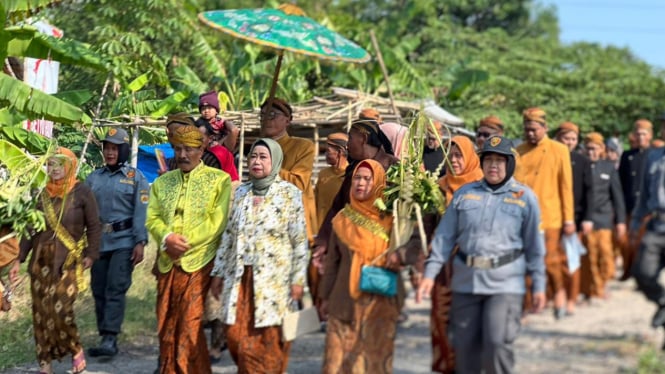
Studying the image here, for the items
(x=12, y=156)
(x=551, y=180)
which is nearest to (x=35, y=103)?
(x=12, y=156)

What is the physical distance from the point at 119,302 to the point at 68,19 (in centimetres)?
591

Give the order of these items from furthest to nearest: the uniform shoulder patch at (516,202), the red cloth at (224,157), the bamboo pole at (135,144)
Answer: the bamboo pole at (135,144), the red cloth at (224,157), the uniform shoulder patch at (516,202)

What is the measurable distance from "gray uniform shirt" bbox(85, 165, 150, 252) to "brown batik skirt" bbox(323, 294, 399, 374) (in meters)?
2.49

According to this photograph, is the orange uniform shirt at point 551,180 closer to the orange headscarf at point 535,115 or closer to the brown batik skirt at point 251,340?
the orange headscarf at point 535,115

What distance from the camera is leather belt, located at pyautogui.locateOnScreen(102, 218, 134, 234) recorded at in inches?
326

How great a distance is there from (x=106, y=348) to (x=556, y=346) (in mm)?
3592

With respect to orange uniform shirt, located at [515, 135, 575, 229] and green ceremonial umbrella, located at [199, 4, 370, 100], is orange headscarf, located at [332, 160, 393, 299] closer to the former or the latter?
green ceremonial umbrella, located at [199, 4, 370, 100]

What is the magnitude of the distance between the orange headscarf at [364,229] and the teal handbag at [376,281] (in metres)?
0.05

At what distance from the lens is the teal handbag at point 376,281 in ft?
20.9

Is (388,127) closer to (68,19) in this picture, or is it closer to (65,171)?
(65,171)

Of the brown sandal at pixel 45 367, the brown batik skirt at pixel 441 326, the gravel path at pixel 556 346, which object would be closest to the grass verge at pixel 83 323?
the gravel path at pixel 556 346

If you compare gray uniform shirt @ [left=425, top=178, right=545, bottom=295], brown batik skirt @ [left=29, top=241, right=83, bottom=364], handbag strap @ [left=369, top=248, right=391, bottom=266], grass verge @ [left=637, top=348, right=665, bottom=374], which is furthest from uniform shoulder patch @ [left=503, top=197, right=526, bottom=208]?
brown batik skirt @ [left=29, top=241, right=83, bottom=364]

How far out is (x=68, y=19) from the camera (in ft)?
42.7

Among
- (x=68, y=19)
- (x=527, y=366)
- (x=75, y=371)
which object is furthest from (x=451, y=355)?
(x=68, y=19)
